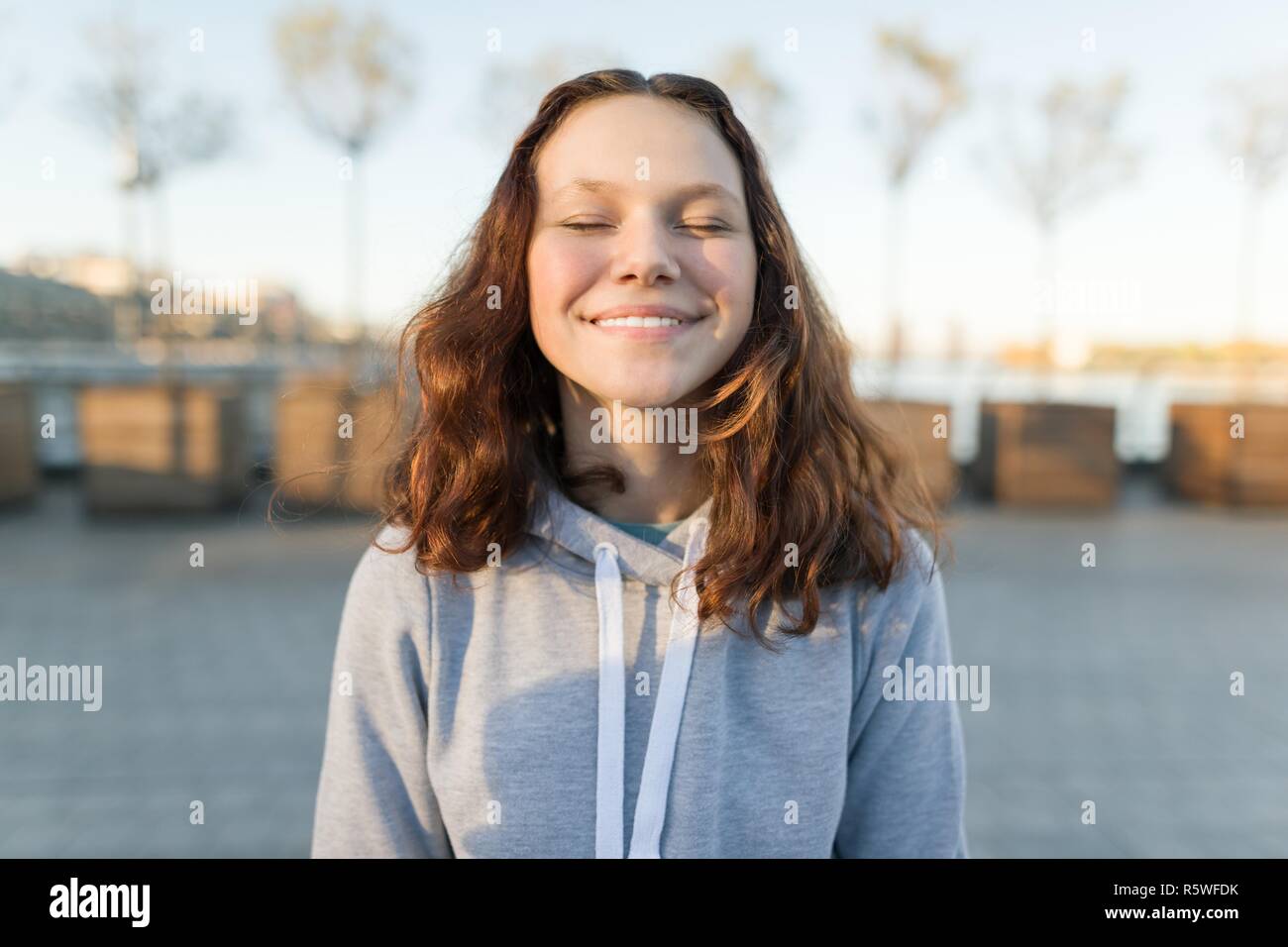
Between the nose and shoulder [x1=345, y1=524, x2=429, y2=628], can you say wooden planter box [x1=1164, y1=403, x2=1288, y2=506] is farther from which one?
shoulder [x1=345, y1=524, x2=429, y2=628]

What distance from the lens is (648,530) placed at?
4.88 ft

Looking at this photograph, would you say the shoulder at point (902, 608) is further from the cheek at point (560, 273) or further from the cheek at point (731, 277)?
the cheek at point (560, 273)

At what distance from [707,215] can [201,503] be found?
752 cm

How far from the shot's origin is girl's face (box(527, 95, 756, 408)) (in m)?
1.30

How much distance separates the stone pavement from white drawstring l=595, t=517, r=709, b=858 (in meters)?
0.92

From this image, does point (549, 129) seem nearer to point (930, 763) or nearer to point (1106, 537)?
point (930, 763)

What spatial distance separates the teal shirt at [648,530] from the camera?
148cm

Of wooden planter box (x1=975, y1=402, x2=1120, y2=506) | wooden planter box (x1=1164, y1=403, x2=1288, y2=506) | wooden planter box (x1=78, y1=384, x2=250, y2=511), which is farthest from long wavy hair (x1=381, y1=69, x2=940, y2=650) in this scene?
wooden planter box (x1=1164, y1=403, x2=1288, y2=506)

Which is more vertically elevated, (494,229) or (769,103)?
(769,103)

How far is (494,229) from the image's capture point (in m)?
1.43

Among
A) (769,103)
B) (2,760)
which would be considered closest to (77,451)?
(2,760)

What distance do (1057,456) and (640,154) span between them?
8335mm

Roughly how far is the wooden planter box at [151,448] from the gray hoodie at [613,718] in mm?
7074

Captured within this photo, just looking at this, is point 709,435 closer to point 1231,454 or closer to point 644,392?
point 644,392
